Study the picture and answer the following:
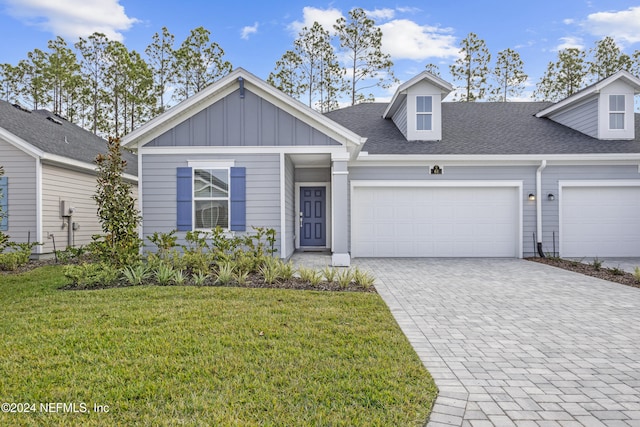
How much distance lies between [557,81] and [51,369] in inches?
1007

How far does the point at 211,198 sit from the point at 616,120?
39.0ft

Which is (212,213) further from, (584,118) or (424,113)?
(584,118)

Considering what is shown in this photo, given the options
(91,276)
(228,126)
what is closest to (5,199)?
(91,276)

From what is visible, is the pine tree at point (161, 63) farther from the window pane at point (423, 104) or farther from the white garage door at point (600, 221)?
the white garage door at point (600, 221)

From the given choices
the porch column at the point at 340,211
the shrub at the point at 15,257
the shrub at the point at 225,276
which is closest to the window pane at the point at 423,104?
the porch column at the point at 340,211

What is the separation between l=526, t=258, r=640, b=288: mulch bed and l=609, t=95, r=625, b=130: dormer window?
16.0 ft

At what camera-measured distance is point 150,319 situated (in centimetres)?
438

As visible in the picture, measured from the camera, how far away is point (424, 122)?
37.3 feet

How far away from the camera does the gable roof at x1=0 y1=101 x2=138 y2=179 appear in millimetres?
9492

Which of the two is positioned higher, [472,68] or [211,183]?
[472,68]

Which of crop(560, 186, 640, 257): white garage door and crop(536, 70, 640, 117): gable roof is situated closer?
crop(560, 186, 640, 257): white garage door

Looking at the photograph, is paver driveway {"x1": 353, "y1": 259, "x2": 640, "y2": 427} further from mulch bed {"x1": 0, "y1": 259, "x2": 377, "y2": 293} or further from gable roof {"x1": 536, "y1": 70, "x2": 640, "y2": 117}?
gable roof {"x1": 536, "y1": 70, "x2": 640, "y2": 117}

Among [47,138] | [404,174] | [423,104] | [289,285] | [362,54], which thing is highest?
[362,54]

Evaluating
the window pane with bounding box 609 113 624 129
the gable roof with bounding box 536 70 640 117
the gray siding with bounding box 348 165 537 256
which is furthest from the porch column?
the window pane with bounding box 609 113 624 129
